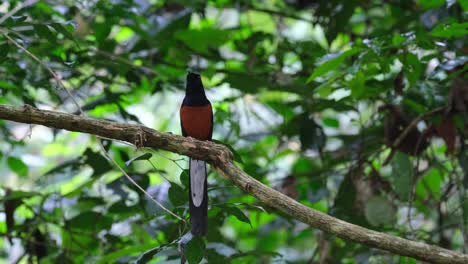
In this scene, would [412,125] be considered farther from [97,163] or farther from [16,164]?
[16,164]

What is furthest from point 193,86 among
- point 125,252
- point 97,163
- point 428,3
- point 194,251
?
point 428,3

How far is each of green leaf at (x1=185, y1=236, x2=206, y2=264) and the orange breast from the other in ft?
5.34

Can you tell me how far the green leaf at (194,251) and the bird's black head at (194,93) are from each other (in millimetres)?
1705

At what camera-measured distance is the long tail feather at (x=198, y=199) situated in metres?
3.47

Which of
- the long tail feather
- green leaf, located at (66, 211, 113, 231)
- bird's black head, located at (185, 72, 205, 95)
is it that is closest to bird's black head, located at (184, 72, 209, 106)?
bird's black head, located at (185, 72, 205, 95)

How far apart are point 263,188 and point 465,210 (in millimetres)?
1698

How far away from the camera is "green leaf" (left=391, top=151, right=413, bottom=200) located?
14.7 feet

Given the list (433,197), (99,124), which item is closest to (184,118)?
(99,124)

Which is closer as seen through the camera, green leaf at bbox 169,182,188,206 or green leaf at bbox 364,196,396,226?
green leaf at bbox 169,182,188,206

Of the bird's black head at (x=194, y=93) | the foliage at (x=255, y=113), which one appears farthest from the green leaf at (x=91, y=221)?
the bird's black head at (x=194, y=93)

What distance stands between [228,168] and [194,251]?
1.37 ft

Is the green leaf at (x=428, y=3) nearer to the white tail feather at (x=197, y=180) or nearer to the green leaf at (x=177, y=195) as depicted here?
the white tail feather at (x=197, y=180)

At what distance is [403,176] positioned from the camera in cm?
452

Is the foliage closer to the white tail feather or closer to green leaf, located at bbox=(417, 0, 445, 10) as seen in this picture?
green leaf, located at bbox=(417, 0, 445, 10)
